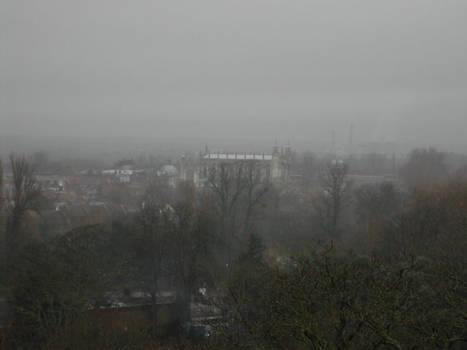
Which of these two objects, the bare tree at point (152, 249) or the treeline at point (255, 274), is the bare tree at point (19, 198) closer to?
the treeline at point (255, 274)

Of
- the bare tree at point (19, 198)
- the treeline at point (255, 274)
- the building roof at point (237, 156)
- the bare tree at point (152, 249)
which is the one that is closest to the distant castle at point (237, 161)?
the building roof at point (237, 156)

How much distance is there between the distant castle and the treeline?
563 inches

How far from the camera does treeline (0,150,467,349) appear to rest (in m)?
5.20

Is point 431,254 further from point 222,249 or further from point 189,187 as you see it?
point 189,187

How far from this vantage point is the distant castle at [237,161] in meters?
34.2

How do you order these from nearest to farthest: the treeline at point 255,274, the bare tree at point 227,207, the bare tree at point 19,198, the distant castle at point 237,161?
the treeline at point 255,274 → the bare tree at point 19,198 → the bare tree at point 227,207 → the distant castle at point 237,161

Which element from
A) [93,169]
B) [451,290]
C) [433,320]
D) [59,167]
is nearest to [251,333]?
[433,320]

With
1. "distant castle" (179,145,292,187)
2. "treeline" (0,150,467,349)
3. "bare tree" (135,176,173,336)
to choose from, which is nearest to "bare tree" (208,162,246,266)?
"treeline" (0,150,467,349)

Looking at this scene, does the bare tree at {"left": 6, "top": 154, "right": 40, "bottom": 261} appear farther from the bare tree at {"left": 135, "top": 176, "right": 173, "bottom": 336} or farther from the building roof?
the building roof

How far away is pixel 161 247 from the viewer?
11977 mm

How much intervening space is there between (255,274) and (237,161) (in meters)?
22.3

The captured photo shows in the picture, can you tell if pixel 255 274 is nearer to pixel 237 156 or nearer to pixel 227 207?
pixel 227 207

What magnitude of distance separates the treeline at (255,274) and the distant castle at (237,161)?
1429 centimetres

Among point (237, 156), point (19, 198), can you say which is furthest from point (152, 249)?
point (237, 156)
